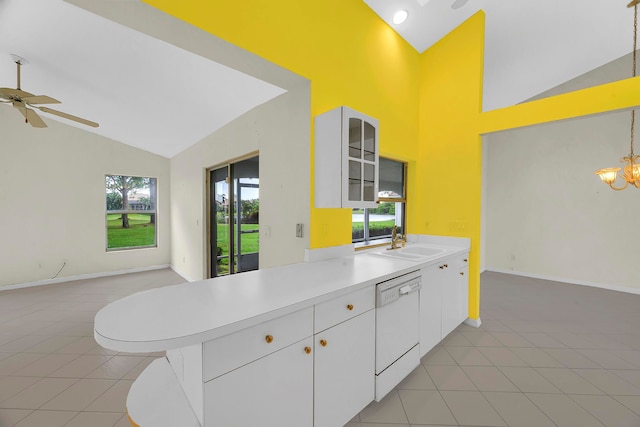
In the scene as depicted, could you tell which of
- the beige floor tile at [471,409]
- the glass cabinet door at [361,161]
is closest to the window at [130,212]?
the glass cabinet door at [361,161]

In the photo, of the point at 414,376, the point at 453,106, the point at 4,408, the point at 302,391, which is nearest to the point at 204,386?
the point at 302,391

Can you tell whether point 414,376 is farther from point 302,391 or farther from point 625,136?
point 625,136

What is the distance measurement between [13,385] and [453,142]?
15.9 feet

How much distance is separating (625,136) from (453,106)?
3683 mm

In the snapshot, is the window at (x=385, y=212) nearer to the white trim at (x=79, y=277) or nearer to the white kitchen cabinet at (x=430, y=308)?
the white kitchen cabinet at (x=430, y=308)

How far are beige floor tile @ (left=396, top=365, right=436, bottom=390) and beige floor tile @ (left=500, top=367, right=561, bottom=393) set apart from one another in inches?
26.6

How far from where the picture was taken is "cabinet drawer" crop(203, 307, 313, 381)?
0.96 meters

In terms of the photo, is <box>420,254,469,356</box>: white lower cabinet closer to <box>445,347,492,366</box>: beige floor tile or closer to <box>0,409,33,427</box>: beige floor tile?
<box>445,347,492,366</box>: beige floor tile

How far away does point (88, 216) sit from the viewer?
16.9 ft

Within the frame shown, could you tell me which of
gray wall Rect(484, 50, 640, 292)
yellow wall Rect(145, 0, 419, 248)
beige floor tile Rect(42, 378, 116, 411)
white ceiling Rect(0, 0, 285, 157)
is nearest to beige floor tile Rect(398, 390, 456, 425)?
A: yellow wall Rect(145, 0, 419, 248)

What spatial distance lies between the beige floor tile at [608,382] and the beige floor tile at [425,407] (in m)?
1.34

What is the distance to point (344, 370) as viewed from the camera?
1.49 meters

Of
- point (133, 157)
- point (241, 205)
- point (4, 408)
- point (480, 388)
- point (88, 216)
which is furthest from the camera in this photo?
point (133, 157)

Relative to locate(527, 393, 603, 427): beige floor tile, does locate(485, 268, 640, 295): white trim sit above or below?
above
